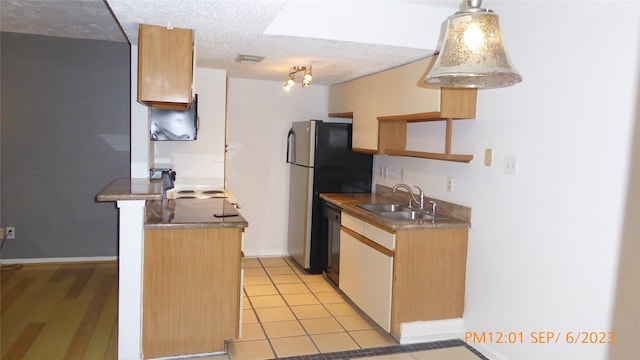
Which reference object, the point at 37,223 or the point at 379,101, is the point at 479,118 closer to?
the point at 379,101

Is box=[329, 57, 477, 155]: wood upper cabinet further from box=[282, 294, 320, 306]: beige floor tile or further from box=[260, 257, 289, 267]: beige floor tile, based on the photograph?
box=[260, 257, 289, 267]: beige floor tile

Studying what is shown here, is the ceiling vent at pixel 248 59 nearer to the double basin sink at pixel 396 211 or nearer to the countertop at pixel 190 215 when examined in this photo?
the countertop at pixel 190 215

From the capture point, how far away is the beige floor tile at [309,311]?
3740 mm

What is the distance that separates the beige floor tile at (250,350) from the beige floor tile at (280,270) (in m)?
1.65

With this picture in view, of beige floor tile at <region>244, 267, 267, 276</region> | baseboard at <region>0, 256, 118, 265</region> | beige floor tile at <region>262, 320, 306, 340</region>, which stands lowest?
beige floor tile at <region>262, 320, 306, 340</region>

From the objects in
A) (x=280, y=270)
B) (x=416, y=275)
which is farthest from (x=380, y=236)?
(x=280, y=270)

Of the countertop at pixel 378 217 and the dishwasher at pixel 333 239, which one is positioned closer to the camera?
the countertop at pixel 378 217

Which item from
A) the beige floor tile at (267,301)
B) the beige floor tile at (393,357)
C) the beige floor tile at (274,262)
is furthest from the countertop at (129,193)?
the beige floor tile at (274,262)

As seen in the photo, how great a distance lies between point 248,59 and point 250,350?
226 centimetres

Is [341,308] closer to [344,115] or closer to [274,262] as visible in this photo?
[274,262]

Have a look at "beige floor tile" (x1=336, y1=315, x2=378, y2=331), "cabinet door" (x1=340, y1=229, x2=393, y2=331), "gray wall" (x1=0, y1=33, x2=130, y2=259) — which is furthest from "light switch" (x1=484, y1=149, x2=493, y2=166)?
"gray wall" (x1=0, y1=33, x2=130, y2=259)

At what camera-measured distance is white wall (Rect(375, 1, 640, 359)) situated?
224 cm

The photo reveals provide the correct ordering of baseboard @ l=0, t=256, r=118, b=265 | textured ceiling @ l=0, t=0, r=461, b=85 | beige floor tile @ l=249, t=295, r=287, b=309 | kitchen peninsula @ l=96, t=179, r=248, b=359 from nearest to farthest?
textured ceiling @ l=0, t=0, r=461, b=85, kitchen peninsula @ l=96, t=179, r=248, b=359, beige floor tile @ l=249, t=295, r=287, b=309, baseboard @ l=0, t=256, r=118, b=265

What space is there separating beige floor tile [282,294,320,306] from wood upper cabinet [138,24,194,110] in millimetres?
1992
